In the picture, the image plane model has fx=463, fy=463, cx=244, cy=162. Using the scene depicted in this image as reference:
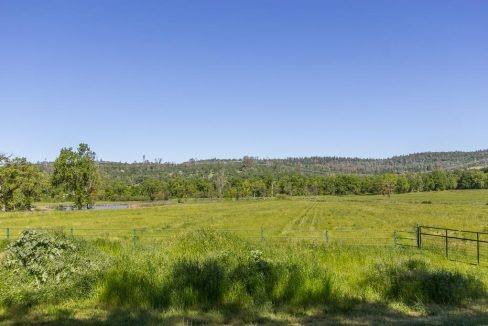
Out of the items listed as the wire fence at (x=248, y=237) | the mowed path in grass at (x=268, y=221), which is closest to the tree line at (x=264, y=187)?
the mowed path in grass at (x=268, y=221)

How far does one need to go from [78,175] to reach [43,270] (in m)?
85.6

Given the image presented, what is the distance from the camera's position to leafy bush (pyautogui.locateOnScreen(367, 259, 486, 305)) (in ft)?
42.9

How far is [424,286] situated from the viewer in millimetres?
13359

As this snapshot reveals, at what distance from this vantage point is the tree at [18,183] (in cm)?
9300

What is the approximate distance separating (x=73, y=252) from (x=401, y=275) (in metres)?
10.1

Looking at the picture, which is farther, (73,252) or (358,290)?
(73,252)

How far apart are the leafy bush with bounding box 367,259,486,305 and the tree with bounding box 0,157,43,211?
3674 inches

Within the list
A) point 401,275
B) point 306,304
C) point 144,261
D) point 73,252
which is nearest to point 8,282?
point 73,252

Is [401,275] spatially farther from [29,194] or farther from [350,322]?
[29,194]

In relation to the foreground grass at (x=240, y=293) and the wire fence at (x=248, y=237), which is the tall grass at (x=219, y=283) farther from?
the wire fence at (x=248, y=237)

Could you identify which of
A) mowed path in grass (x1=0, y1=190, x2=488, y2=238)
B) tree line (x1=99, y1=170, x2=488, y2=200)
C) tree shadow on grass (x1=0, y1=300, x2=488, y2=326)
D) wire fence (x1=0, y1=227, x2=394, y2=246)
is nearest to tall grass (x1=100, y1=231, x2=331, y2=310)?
tree shadow on grass (x1=0, y1=300, x2=488, y2=326)

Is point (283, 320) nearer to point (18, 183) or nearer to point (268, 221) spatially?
point (268, 221)

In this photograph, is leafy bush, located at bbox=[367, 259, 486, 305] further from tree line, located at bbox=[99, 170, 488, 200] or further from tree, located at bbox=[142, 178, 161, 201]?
tree, located at bbox=[142, 178, 161, 201]

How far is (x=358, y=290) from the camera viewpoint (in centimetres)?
1372
